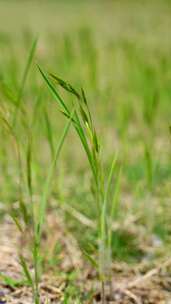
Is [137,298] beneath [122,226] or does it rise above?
beneath

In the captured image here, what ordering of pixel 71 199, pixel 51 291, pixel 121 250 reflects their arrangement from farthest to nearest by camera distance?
pixel 71 199 < pixel 121 250 < pixel 51 291

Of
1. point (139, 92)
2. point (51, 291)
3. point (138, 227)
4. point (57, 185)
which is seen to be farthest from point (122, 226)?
point (139, 92)

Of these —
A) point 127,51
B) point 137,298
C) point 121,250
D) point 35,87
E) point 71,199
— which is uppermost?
point 127,51

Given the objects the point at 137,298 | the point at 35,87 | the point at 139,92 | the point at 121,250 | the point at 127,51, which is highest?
the point at 127,51

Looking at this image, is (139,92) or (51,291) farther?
(139,92)

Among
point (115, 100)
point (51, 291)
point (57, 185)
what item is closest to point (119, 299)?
point (51, 291)

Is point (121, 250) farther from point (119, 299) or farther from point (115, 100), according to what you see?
point (115, 100)

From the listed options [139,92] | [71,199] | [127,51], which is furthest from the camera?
[127,51]

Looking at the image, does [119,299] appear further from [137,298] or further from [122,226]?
[122,226]

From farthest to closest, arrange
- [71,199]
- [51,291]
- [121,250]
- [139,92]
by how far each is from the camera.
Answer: [139,92]
[71,199]
[121,250]
[51,291]
